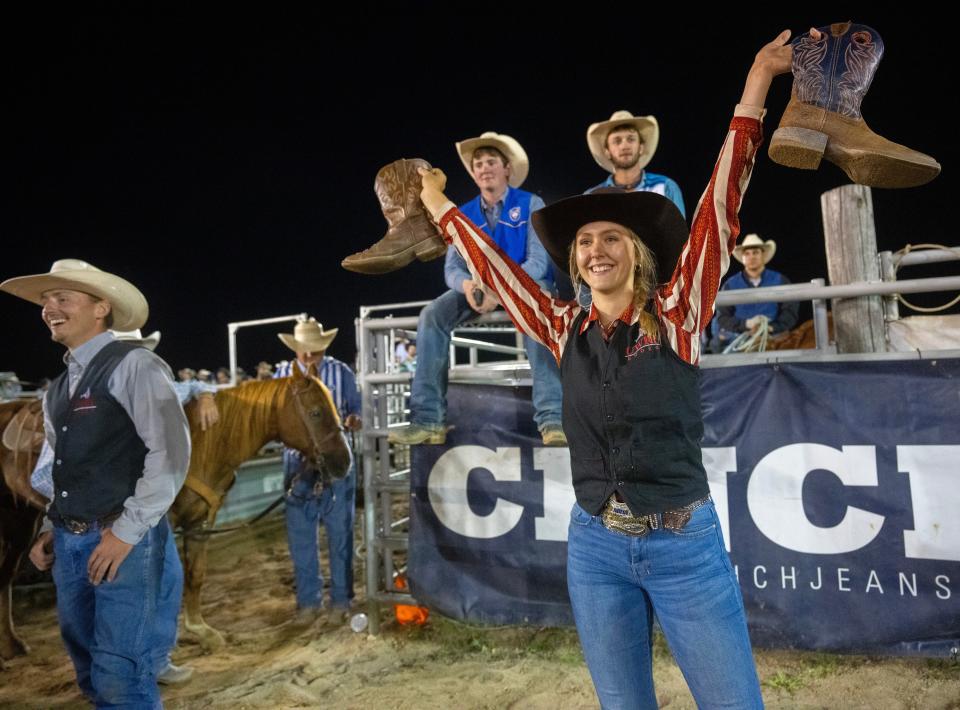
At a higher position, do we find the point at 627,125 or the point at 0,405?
the point at 627,125

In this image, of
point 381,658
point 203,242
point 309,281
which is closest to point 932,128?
point 381,658

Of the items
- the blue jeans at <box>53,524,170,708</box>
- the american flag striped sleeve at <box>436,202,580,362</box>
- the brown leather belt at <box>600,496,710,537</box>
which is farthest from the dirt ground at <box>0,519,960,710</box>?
the american flag striped sleeve at <box>436,202,580,362</box>

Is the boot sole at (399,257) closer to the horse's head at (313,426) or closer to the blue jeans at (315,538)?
the horse's head at (313,426)

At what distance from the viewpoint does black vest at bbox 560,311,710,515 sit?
5.60ft

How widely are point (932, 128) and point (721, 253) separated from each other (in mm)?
34902

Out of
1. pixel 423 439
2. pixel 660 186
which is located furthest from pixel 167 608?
pixel 660 186

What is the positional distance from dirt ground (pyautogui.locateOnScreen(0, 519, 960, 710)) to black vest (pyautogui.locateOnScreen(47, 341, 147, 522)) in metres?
1.74

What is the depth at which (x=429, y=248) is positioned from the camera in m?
2.50

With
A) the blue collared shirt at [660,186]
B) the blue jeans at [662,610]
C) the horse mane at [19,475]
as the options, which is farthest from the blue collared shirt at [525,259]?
the horse mane at [19,475]

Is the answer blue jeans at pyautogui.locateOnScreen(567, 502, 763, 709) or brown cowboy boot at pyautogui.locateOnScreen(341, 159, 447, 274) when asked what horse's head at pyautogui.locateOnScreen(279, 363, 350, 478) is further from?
blue jeans at pyautogui.locateOnScreen(567, 502, 763, 709)

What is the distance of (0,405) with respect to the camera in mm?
4891

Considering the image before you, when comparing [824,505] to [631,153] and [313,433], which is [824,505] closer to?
[631,153]

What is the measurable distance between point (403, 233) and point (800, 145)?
147 centimetres

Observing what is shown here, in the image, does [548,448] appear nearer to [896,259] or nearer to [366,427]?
[366,427]
